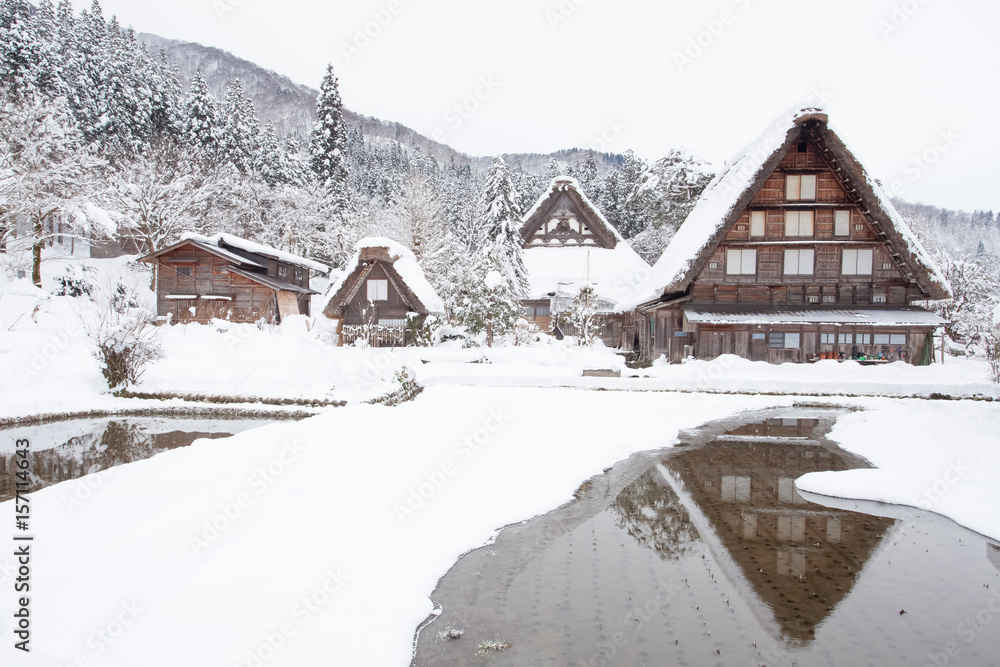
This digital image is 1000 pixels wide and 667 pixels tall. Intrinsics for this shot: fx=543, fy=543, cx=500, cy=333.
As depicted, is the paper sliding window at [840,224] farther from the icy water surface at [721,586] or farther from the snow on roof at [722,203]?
the icy water surface at [721,586]

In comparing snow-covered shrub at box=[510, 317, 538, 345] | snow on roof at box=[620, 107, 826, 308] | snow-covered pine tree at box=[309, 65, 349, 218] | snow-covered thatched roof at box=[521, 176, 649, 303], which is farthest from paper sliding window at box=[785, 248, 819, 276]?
snow-covered pine tree at box=[309, 65, 349, 218]

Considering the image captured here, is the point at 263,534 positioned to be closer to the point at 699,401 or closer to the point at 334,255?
the point at 699,401

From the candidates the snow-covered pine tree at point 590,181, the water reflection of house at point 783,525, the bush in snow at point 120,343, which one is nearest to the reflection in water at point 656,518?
the water reflection of house at point 783,525

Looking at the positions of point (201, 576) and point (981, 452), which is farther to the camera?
point (981, 452)

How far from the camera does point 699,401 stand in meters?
15.0

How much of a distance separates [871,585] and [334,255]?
43.3m

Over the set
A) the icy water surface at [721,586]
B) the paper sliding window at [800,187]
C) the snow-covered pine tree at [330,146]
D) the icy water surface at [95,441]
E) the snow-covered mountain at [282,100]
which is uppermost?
the snow-covered mountain at [282,100]

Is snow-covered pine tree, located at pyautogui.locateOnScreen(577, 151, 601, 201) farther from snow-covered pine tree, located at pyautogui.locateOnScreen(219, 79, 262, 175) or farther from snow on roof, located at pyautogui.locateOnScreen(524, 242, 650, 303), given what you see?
snow-covered pine tree, located at pyautogui.locateOnScreen(219, 79, 262, 175)

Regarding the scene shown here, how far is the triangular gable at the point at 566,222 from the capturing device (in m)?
36.5

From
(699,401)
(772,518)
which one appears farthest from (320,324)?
(772,518)

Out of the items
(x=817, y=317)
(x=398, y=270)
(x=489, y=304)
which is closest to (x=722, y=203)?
(x=817, y=317)

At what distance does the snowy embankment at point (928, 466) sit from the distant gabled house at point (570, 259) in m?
19.5

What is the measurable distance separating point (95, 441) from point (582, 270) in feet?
92.0

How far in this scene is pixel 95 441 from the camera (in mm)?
10164
